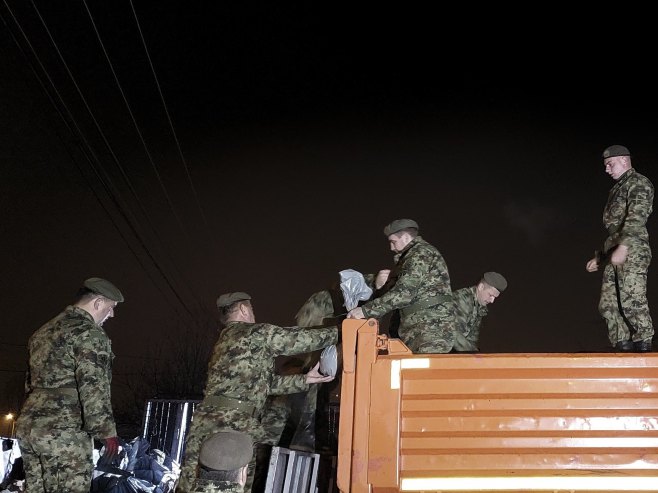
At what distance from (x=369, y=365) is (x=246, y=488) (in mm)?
1694

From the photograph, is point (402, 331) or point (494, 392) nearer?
point (494, 392)

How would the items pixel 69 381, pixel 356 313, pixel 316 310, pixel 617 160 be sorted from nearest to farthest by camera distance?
pixel 356 313, pixel 69 381, pixel 617 160, pixel 316 310

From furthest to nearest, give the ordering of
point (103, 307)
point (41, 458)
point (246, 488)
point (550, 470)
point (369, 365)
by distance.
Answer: point (103, 307) < point (41, 458) < point (246, 488) < point (369, 365) < point (550, 470)

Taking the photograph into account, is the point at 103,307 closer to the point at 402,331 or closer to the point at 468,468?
the point at 402,331

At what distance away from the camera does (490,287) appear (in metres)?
7.09

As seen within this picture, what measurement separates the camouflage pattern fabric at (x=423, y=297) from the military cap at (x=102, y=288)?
2257 mm

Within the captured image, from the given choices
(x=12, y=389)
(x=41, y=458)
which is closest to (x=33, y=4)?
(x=41, y=458)

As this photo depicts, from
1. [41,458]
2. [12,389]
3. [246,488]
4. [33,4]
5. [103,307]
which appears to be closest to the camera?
[246,488]

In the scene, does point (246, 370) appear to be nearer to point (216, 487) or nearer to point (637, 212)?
point (216, 487)

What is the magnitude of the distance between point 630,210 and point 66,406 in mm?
4961

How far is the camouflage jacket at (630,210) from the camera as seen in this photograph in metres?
5.59

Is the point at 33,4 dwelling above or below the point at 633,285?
above

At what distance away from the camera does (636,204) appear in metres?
5.61

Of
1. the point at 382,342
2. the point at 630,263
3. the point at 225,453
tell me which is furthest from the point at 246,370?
the point at 630,263
